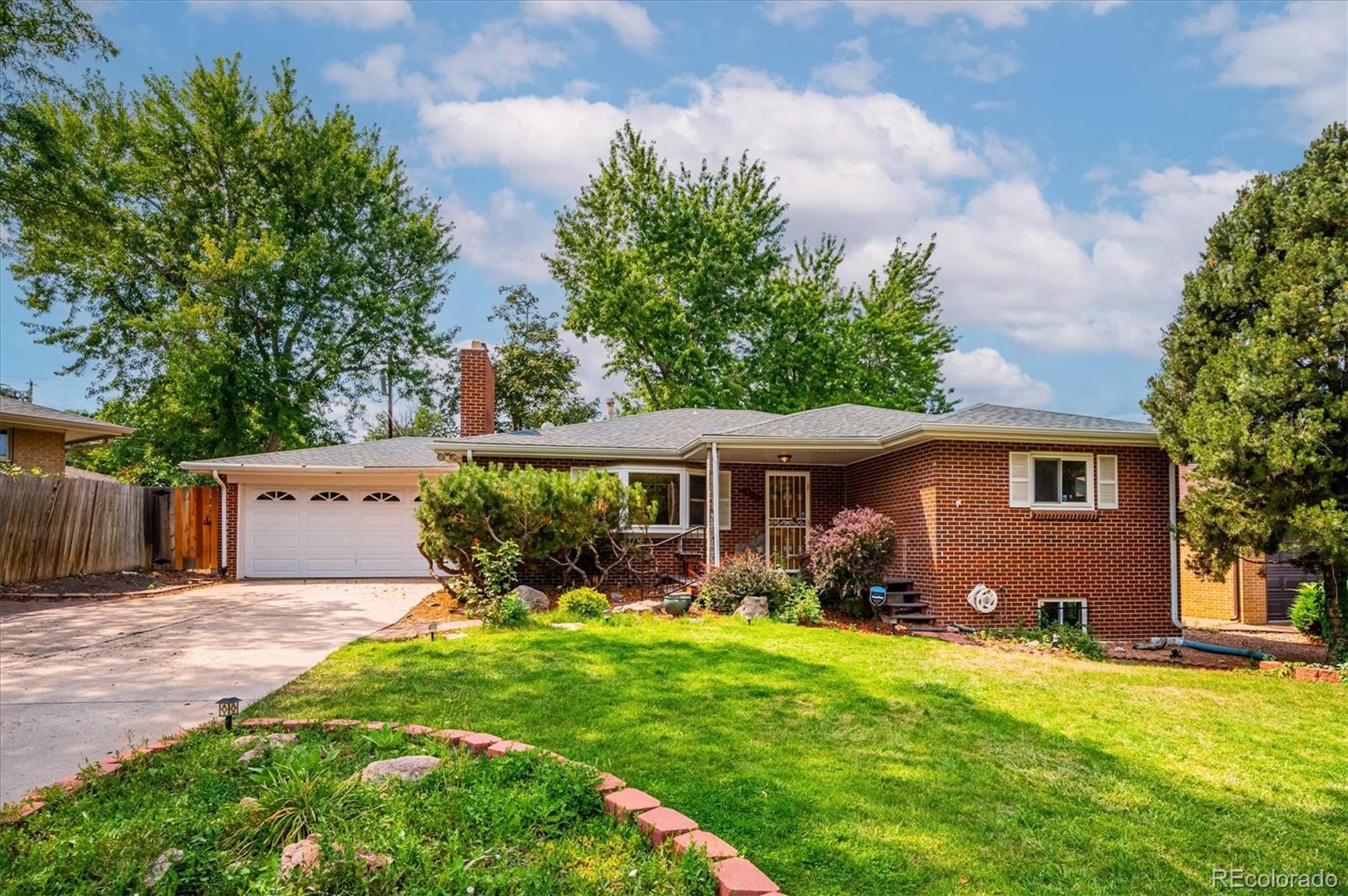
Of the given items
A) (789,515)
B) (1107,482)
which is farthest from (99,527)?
(1107,482)

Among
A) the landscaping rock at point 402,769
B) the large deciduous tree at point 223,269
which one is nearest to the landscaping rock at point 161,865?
the landscaping rock at point 402,769

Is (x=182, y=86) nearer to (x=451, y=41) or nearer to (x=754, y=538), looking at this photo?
(x=451, y=41)

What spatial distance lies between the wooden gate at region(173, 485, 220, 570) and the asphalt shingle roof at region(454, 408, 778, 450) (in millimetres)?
7681

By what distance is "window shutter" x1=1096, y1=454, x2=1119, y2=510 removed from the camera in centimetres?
1136

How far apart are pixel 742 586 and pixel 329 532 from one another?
10.7 m

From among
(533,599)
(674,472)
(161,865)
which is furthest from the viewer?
(674,472)

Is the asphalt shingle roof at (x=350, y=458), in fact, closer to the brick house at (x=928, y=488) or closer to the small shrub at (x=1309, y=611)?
the brick house at (x=928, y=488)

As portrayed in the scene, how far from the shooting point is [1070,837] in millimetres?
3430

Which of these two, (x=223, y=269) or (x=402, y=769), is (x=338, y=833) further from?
(x=223, y=269)

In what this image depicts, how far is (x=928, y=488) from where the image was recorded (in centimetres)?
1102

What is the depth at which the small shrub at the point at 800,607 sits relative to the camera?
10.0 meters

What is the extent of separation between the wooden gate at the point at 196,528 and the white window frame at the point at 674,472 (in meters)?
10.0

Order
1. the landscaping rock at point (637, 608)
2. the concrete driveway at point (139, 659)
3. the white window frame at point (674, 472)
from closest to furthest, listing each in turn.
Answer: the concrete driveway at point (139, 659) < the landscaping rock at point (637, 608) < the white window frame at point (674, 472)

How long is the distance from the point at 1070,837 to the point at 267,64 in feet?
95.6
